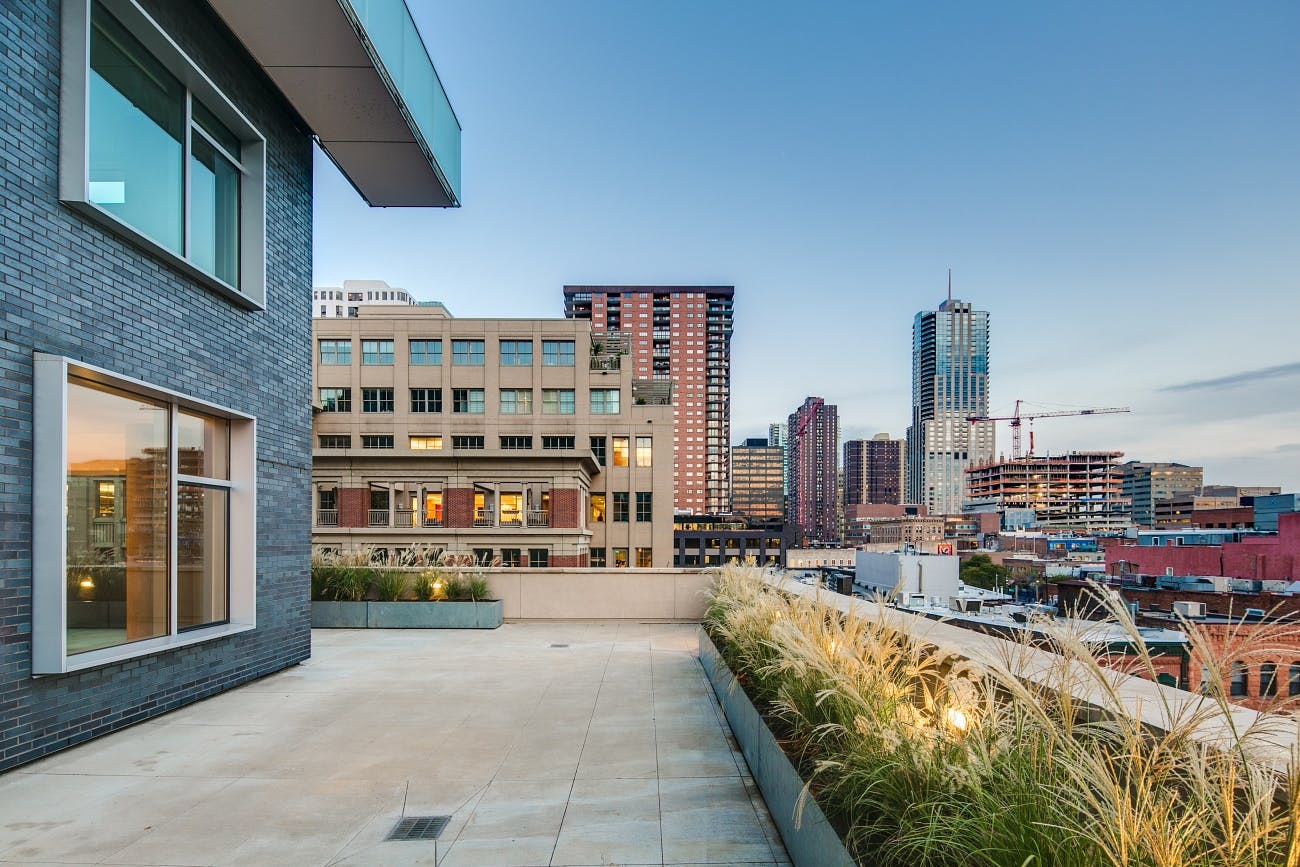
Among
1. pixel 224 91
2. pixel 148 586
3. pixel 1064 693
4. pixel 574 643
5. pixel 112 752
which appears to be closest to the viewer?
pixel 1064 693

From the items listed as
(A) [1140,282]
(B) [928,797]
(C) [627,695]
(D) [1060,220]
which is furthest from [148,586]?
(A) [1140,282]

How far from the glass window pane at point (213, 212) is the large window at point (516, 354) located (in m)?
34.4

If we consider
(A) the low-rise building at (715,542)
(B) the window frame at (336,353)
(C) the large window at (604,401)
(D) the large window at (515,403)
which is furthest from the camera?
(A) the low-rise building at (715,542)

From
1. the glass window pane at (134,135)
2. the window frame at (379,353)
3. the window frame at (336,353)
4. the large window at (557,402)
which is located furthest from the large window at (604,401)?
the glass window pane at (134,135)

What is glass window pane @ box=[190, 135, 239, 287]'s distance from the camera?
792 cm

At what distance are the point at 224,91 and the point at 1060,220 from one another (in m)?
83.4

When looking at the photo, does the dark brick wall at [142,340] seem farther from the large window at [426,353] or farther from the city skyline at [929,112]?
the large window at [426,353]

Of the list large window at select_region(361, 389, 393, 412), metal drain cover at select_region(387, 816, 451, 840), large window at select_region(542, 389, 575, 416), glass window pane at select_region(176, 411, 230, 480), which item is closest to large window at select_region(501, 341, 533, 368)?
large window at select_region(542, 389, 575, 416)

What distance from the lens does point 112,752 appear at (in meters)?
5.95

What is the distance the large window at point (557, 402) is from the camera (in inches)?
1697

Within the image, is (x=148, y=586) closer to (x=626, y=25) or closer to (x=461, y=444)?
(x=461, y=444)

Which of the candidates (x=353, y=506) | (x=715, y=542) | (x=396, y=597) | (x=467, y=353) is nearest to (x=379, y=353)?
(x=467, y=353)

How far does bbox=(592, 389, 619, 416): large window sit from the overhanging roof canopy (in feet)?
106

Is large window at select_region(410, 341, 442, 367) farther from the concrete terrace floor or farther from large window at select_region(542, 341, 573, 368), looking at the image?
the concrete terrace floor
